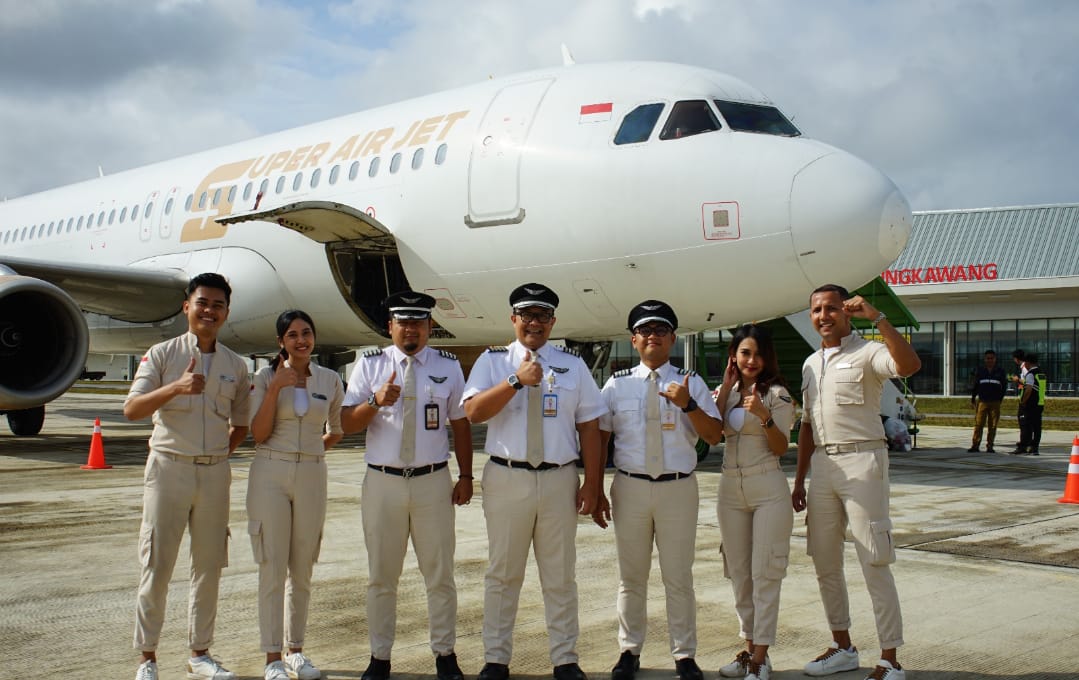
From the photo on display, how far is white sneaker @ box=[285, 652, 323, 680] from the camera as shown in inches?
164

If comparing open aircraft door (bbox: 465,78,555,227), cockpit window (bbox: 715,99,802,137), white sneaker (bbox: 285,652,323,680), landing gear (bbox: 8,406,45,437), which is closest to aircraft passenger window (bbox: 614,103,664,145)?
cockpit window (bbox: 715,99,802,137)

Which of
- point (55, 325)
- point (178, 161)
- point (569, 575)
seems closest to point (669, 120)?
point (569, 575)

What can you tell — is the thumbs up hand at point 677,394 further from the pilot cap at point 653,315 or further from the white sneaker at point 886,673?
the white sneaker at point 886,673

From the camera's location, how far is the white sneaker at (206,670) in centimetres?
Answer: 410

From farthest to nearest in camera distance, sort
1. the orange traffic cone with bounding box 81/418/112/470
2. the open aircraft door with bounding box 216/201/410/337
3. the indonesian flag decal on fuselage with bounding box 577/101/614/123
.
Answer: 1. the orange traffic cone with bounding box 81/418/112/470
2. the open aircraft door with bounding box 216/201/410/337
3. the indonesian flag decal on fuselage with bounding box 577/101/614/123

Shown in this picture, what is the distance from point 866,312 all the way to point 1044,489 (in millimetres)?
6970

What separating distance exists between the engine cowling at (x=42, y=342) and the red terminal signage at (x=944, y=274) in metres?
33.8

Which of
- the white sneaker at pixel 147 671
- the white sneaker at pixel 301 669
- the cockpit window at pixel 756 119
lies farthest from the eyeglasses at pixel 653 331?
the cockpit window at pixel 756 119

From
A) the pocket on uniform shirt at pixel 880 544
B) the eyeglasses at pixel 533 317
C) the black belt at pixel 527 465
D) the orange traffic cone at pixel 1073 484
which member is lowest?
the orange traffic cone at pixel 1073 484

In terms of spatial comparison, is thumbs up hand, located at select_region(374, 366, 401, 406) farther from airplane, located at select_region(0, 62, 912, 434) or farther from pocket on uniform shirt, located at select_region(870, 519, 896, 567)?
airplane, located at select_region(0, 62, 912, 434)

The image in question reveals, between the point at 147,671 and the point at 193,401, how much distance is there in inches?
43.3

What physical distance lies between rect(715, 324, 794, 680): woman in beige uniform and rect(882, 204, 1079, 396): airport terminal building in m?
36.6

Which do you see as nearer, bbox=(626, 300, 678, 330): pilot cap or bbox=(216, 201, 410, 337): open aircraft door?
bbox=(626, 300, 678, 330): pilot cap

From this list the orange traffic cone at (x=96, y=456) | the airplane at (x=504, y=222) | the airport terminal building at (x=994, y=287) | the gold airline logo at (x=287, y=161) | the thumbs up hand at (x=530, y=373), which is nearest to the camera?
the thumbs up hand at (x=530, y=373)
